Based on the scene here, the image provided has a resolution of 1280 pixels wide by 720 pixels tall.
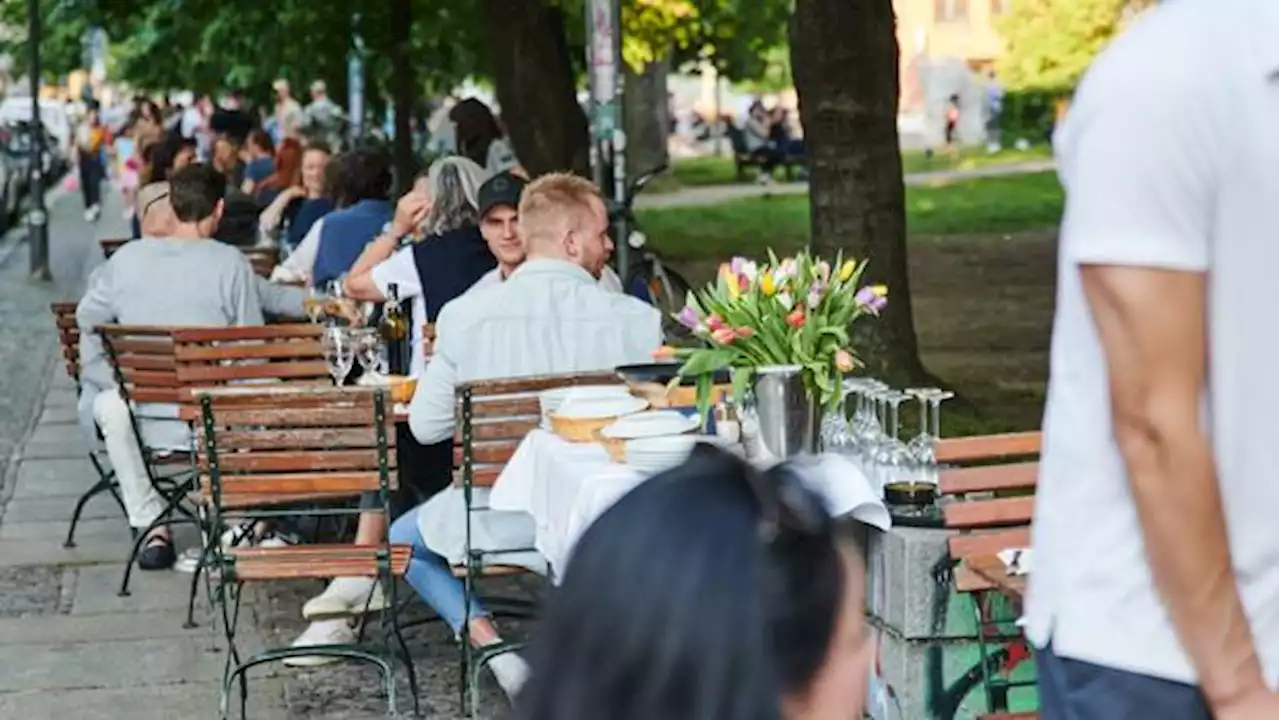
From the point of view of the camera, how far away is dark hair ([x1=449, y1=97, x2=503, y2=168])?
50.2 feet

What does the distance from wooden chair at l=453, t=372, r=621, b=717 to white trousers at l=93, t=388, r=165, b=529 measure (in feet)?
8.84

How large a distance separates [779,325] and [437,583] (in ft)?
5.59

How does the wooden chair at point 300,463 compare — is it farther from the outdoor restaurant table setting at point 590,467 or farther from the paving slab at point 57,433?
the paving slab at point 57,433

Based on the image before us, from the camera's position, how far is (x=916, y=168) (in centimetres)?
4688

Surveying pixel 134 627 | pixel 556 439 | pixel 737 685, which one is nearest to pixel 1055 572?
pixel 737 685

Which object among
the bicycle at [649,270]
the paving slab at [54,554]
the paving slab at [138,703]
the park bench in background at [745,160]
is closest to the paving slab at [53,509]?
the paving slab at [54,554]

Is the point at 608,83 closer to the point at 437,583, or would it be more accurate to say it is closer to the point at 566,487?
the point at 437,583

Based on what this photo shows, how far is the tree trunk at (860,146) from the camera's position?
11.4 meters

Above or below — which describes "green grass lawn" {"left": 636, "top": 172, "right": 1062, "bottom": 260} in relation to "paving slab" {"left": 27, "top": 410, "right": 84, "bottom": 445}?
above

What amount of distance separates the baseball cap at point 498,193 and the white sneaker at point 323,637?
1496 millimetres

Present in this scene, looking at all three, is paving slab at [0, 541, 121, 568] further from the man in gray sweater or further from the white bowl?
the white bowl

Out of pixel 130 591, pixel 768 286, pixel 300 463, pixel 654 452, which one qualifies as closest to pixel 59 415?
pixel 130 591

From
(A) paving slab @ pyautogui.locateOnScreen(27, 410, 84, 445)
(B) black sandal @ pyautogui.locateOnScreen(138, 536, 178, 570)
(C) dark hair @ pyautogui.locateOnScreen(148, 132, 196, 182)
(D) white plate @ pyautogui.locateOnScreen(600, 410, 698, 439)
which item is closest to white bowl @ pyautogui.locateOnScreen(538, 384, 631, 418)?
(D) white plate @ pyautogui.locateOnScreen(600, 410, 698, 439)

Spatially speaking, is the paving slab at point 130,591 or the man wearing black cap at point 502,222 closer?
the man wearing black cap at point 502,222
